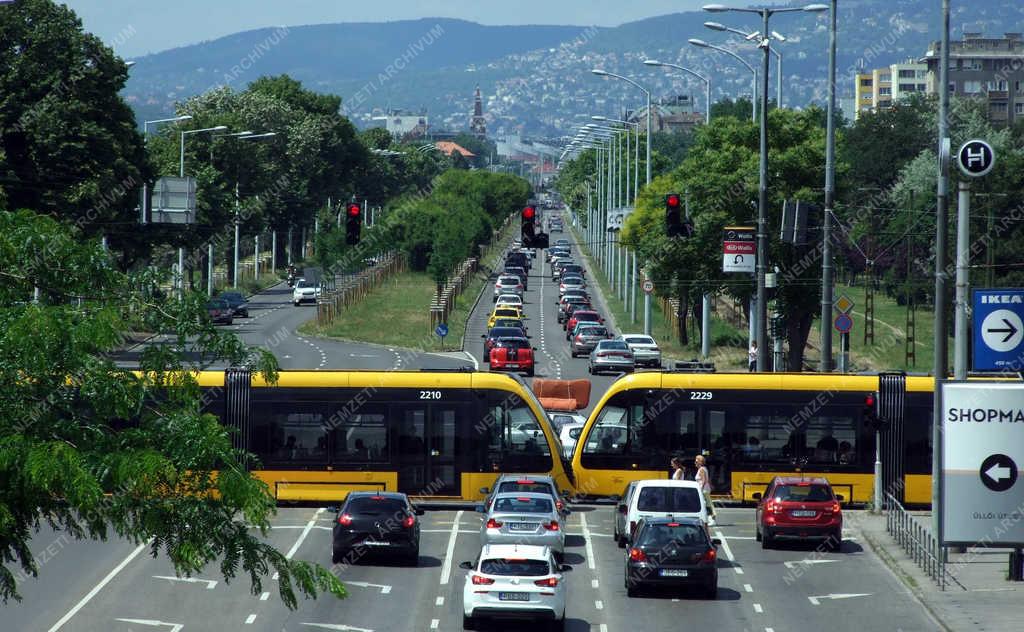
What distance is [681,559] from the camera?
27688mm

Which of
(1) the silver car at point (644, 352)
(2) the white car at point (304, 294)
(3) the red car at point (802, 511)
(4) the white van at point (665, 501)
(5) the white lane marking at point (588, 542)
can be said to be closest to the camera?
(4) the white van at point (665, 501)

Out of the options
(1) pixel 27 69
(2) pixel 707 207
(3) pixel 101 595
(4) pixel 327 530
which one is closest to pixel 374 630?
(3) pixel 101 595

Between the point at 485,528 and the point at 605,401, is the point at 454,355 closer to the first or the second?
the point at 605,401

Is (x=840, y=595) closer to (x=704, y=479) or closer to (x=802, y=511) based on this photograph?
(x=802, y=511)

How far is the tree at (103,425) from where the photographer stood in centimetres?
1384

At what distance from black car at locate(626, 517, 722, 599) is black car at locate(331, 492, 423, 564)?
15.1ft

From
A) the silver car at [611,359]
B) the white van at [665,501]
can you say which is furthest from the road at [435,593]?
the silver car at [611,359]

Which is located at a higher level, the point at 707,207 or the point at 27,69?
the point at 27,69

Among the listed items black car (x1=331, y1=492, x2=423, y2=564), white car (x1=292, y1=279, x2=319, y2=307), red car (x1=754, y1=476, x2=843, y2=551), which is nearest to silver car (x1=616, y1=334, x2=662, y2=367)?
red car (x1=754, y1=476, x2=843, y2=551)

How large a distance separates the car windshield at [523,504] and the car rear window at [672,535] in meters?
3.33

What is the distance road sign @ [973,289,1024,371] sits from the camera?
2739 cm

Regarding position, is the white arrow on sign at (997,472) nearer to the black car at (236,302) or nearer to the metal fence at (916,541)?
the metal fence at (916,541)

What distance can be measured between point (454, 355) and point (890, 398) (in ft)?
136

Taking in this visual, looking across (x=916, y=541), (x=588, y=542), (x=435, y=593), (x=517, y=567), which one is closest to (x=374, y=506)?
(x=435, y=593)
